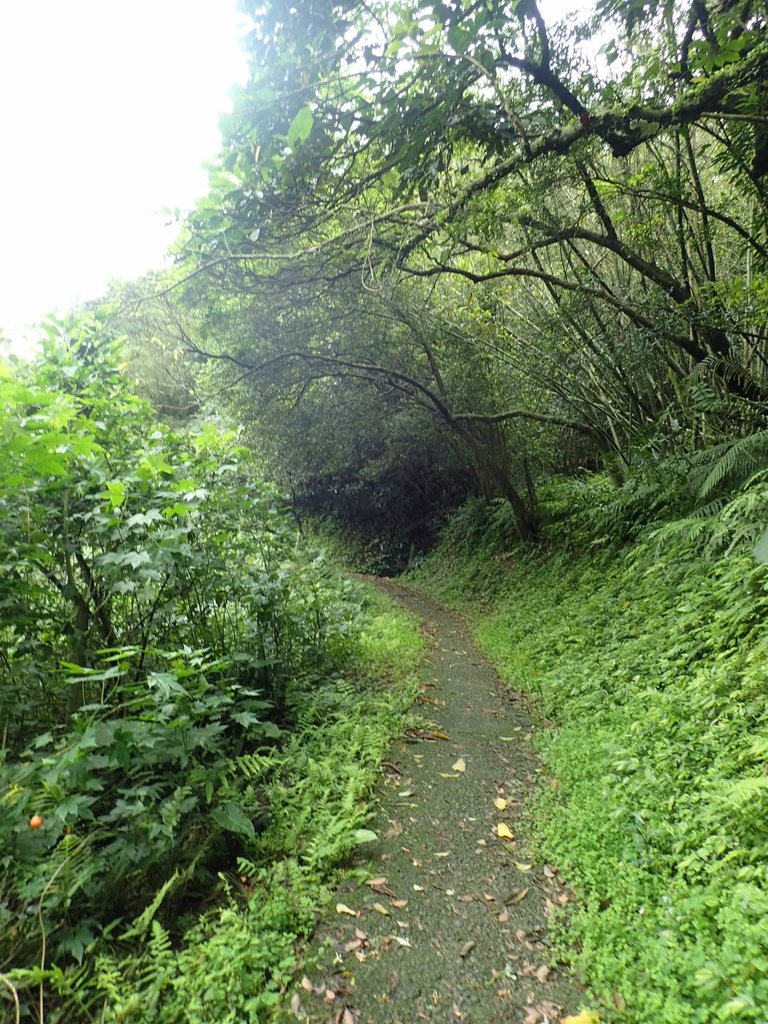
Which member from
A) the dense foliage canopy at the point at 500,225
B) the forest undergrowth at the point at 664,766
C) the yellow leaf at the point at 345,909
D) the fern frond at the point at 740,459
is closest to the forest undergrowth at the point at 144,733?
the yellow leaf at the point at 345,909

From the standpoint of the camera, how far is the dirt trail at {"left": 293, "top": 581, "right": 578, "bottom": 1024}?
231 cm

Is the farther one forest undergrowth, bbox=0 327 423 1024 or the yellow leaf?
the yellow leaf

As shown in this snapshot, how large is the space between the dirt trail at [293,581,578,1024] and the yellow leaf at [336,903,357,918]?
0.6 inches

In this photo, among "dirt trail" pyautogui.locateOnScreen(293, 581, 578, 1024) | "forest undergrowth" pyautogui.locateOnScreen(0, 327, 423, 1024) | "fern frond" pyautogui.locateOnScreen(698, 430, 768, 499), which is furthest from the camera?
"fern frond" pyautogui.locateOnScreen(698, 430, 768, 499)

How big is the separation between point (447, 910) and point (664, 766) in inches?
58.3

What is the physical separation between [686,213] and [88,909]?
31.2 feet

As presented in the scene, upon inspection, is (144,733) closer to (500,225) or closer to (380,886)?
(380,886)

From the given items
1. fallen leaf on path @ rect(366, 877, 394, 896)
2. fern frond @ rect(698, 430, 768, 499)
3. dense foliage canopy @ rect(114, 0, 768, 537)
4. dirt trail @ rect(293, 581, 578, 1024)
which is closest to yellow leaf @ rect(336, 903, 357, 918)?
dirt trail @ rect(293, 581, 578, 1024)

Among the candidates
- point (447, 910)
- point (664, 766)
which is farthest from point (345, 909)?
point (664, 766)

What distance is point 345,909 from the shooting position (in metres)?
2.80

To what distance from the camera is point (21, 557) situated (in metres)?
3.18

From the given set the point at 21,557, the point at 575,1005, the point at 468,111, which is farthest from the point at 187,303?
the point at 575,1005

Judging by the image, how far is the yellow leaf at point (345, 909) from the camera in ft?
9.11

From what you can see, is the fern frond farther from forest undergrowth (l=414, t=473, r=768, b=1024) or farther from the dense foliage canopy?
the dense foliage canopy
